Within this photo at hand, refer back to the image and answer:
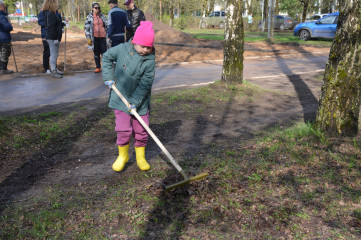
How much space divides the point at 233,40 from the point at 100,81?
3.84m

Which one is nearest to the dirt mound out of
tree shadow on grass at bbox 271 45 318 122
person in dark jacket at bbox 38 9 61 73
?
tree shadow on grass at bbox 271 45 318 122

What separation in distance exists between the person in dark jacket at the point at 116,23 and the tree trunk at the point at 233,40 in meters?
3.03

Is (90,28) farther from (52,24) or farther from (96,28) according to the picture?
(52,24)

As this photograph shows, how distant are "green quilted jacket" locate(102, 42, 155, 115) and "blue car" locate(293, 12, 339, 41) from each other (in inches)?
874

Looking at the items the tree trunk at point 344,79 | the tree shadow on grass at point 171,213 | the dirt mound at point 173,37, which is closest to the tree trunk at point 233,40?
the tree trunk at point 344,79

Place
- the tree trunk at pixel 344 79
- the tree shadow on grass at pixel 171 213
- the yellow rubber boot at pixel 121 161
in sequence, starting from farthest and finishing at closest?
the tree trunk at pixel 344 79
the yellow rubber boot at pixel 121 161
the tree shadow on grass at pixel 171 213

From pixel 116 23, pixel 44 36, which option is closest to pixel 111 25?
pixel 116 23

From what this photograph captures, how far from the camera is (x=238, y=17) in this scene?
25.9ft

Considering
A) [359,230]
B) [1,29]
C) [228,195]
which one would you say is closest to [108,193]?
[228,195]

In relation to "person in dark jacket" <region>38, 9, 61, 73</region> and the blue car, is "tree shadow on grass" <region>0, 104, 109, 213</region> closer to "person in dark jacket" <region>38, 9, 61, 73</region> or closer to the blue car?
"person in dark jacket" <region>38, 9, 61, 73</region>

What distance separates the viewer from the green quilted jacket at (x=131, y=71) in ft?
12.5

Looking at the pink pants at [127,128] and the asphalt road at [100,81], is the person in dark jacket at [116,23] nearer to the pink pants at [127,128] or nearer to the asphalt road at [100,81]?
the asphalt road at [100,81]

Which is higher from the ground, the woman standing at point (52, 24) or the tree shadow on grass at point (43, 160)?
→ the woman standing at point (52, 24)

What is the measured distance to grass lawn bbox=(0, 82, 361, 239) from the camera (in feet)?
9.90
